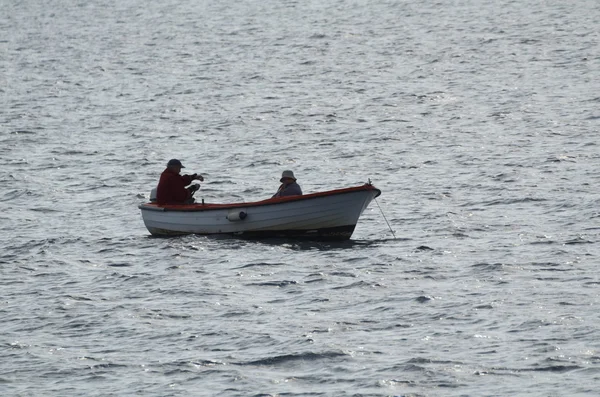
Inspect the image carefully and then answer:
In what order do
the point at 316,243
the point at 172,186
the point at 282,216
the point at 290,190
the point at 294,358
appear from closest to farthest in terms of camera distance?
the point at 294,358
the point at 282,216
the point at 290,190
the point at 316,243
the point at 172,186

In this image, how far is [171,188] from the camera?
90.7ft

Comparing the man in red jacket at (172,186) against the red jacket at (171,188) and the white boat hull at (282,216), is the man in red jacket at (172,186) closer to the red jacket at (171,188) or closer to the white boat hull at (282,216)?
the red jacket at (171,188)

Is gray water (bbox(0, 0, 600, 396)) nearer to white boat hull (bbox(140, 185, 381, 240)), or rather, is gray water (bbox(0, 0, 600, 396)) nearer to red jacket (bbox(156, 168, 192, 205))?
white boat hull (bbox(140, 185, 381, 240))

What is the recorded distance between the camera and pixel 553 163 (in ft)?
116

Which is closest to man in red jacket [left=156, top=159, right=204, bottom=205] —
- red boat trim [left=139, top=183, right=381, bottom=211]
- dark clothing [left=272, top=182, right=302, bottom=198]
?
red boat trim [left=139, top=183, right=381, bottom=211]

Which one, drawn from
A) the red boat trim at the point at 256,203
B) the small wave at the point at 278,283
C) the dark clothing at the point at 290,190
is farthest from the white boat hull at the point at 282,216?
the small wave at the point at 278,283

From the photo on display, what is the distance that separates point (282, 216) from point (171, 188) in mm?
3007

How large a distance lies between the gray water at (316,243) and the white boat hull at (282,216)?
1.29 ft

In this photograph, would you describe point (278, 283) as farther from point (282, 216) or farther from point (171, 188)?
point (171, 188)

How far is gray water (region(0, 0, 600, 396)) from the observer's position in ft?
59.8

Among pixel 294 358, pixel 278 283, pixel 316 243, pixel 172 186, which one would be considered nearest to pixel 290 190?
pixel 316 243

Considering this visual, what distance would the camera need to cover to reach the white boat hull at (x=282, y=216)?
25.7 meters

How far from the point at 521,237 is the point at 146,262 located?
8209 millimetres

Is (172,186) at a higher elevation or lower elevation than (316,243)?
higher
